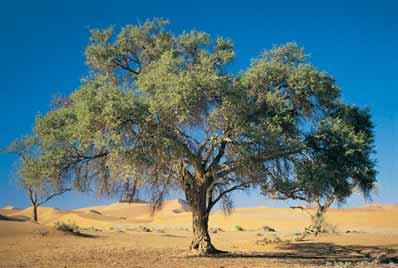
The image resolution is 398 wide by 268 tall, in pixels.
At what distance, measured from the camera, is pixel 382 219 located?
229 feet

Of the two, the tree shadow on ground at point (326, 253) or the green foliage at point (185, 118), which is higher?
the green foliage at point (185, 118)

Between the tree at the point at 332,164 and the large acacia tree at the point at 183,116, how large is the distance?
562 mm

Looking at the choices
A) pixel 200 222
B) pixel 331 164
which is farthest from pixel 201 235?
pixel 331 164

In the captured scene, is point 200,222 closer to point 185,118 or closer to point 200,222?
point 200,222

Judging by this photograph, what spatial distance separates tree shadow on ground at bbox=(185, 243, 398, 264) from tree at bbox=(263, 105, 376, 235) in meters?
2.84

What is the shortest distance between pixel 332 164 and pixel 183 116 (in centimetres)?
719

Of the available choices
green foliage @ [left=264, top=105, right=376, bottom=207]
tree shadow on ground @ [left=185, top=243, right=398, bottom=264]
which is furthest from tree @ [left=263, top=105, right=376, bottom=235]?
tree shadow on ground @ [left=185, top=243, right=398, bottom=264]

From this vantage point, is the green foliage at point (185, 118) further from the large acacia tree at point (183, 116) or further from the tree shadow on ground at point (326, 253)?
the tree shadow on ground at point (326, 253)

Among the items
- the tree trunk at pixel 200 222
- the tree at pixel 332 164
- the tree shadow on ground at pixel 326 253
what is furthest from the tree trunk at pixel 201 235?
the tree at pixel 332 164

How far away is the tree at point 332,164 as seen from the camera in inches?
789

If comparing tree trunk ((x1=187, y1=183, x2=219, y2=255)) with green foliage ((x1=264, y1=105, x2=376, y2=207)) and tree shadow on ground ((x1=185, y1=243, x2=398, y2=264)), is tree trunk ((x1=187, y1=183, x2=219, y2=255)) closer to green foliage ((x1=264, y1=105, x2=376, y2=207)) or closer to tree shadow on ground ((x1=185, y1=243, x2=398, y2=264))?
tree shadow on ground ((x1=185, y1=243, x2=398, y2=264))

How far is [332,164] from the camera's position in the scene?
2097cm

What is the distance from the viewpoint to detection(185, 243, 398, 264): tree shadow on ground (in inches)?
880

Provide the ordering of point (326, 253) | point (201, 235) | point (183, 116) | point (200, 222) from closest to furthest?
point (183, 116) < point (200, 222) < point (201, 235) < point (326, 253)
